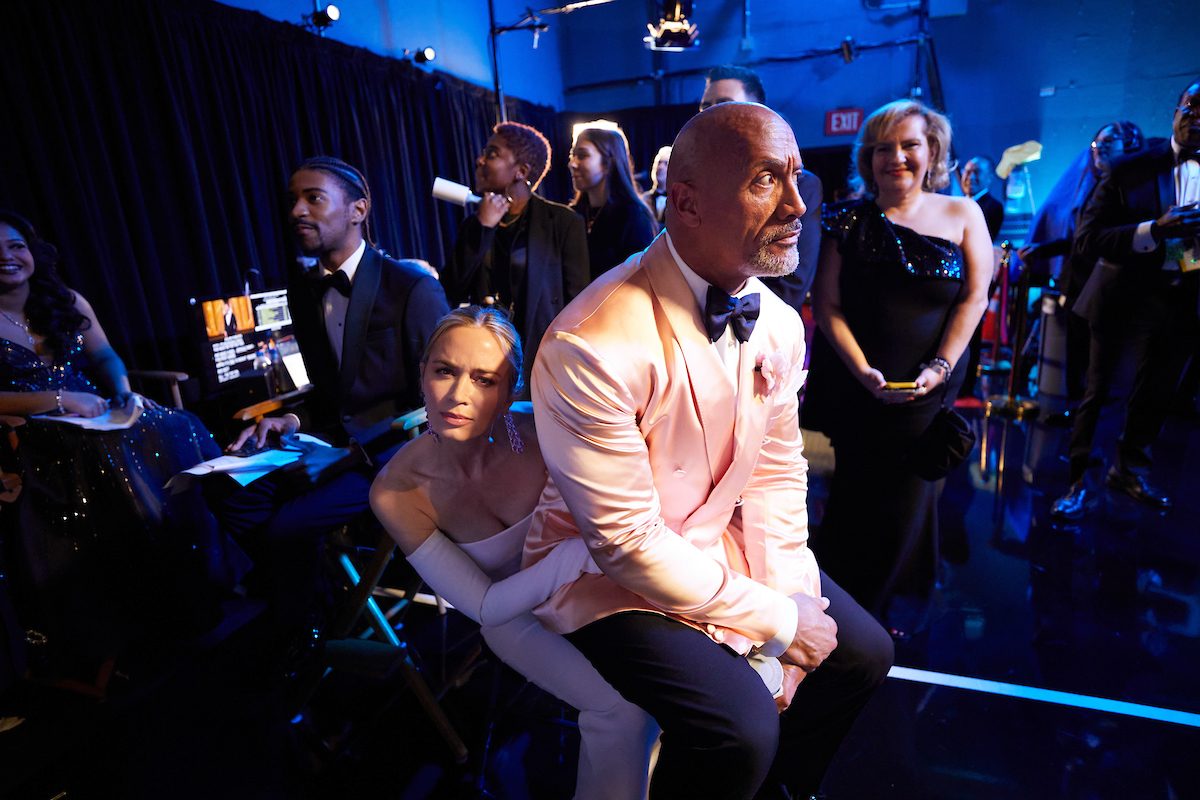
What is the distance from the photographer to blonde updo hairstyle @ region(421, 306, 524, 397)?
1.45 metres

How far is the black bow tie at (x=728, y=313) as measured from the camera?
49.6 inches

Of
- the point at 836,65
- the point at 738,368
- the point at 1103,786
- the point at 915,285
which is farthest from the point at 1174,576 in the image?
the point at 836,65

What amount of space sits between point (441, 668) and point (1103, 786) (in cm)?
206

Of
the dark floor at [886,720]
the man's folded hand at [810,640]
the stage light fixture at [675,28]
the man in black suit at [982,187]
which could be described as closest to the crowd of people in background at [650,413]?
the man's folded hand at [810,640]

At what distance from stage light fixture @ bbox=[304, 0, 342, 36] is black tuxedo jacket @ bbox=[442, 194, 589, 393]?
3.28 m

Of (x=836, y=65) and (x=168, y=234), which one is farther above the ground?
(x=836, y=65)

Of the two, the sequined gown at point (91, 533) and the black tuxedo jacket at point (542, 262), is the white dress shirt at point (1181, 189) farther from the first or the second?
the sequined gown at point (91, 533)

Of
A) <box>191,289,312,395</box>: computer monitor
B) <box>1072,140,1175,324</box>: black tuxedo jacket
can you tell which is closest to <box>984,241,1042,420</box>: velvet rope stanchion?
<box>1072,140,1175,324</box>: black tuxedo jacket

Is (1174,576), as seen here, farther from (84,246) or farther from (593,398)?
(84,246)

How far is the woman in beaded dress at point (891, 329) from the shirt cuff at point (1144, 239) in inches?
47.5

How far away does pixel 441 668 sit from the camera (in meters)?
2.33

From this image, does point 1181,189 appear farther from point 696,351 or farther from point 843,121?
point 843,121

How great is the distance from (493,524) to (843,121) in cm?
878

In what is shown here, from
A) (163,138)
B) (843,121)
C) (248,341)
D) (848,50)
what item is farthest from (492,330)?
(843,121)
